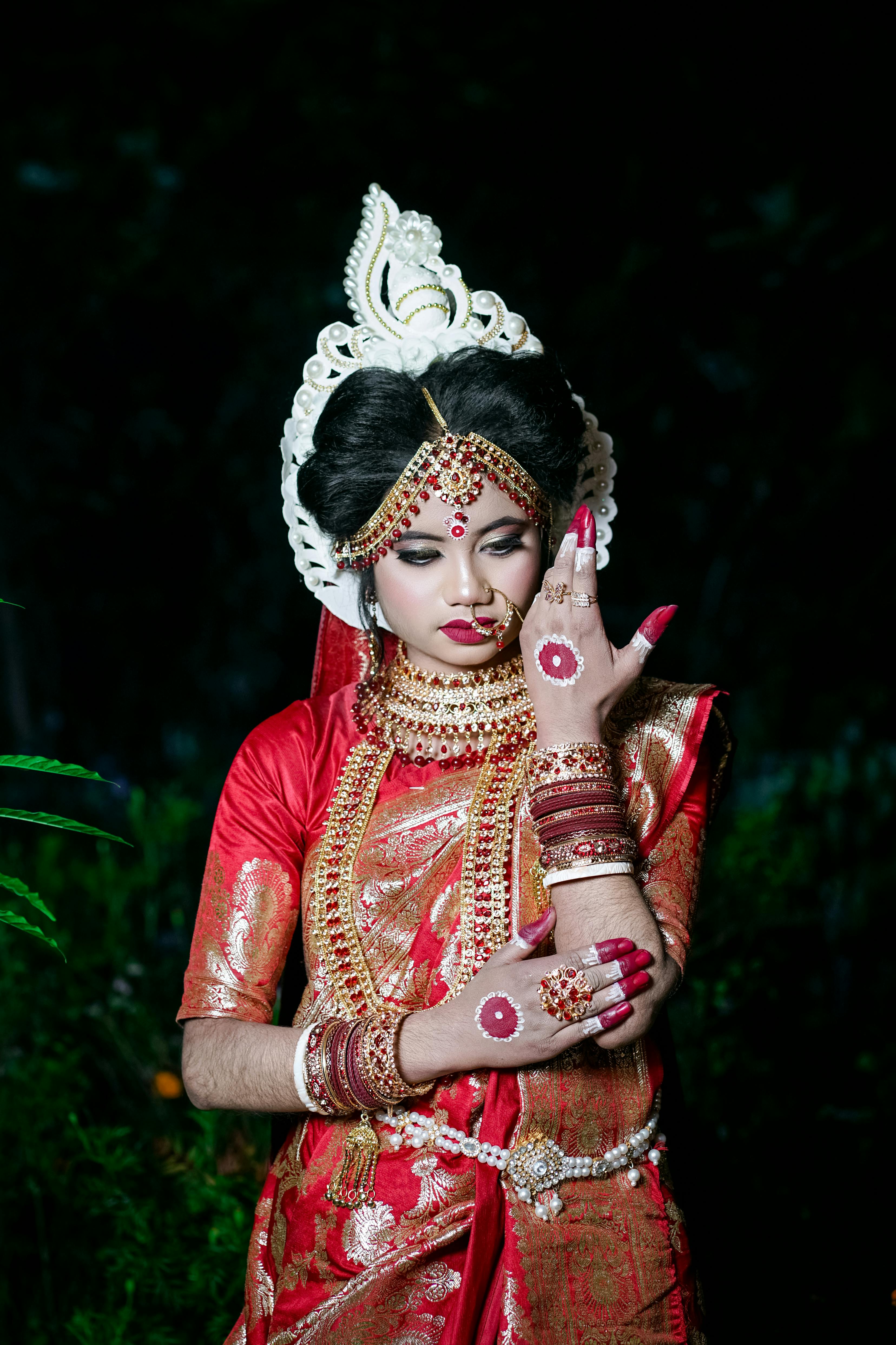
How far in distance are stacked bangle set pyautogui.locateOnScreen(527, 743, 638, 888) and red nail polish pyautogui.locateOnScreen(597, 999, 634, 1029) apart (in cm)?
16

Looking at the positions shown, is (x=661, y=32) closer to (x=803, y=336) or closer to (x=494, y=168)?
(x=494, y=168)

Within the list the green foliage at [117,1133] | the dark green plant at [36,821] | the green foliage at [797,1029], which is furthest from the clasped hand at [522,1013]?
the green foliage at [117,1133]

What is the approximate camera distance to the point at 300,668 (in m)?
2.79

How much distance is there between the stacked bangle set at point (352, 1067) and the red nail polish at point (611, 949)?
0.90ft

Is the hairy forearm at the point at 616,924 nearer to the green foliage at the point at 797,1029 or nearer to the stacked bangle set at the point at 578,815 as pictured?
the stacked bangle set at the point at 578,815

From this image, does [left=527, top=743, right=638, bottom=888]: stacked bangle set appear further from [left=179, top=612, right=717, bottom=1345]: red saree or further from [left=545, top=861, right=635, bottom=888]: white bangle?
[left=179, top=612, right=717, bottom=1345]: red saree

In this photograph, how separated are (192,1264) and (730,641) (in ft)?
9.30

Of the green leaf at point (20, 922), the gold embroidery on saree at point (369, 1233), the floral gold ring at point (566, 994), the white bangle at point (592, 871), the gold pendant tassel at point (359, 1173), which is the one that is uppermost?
the white bangle at point (592, 871)

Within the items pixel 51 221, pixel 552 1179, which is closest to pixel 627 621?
pixel 51 221

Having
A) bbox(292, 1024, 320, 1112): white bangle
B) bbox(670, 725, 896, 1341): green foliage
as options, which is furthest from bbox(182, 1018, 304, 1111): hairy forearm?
bbox(670, 725, 896, 1341): green foliage

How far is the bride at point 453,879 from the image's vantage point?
1.53m

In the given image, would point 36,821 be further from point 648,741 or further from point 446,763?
point 648,741

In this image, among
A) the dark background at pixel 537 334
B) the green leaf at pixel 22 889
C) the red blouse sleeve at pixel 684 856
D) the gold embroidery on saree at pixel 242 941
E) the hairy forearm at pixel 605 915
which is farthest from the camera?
the dark background at pixel 537 334

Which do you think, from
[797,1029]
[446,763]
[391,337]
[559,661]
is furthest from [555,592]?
[797,1029]
